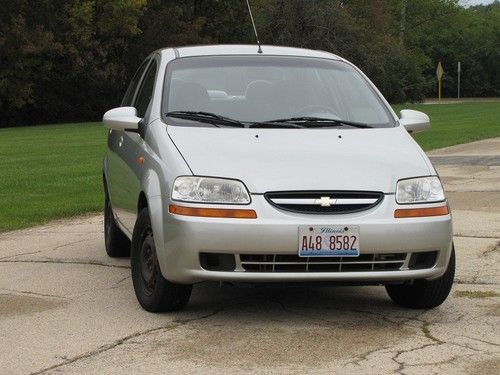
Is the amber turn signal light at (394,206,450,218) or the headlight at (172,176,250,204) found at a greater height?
the headlight at (172,176,250,204)

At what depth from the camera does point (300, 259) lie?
19.1 feet

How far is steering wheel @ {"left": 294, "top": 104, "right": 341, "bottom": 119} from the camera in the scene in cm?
701

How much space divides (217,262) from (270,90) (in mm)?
1635

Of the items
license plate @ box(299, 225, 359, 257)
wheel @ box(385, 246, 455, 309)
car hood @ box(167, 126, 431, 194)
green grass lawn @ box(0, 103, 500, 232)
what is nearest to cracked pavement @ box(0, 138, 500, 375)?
wheel @ box(385, 246, 455, 309)

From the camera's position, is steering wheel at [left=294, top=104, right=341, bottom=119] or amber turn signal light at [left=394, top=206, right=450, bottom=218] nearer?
amber turn signal light at [left=394, top=206, right=450, bottom=218]

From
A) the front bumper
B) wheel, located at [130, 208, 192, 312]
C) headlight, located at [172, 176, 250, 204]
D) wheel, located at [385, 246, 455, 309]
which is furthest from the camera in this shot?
wheel, located at [385, 246, 455, 309]

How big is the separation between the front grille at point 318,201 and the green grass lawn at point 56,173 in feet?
18.0

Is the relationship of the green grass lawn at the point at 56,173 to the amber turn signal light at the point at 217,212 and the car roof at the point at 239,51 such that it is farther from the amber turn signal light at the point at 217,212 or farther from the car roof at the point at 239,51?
the amber turn signal light at the point at 217,212

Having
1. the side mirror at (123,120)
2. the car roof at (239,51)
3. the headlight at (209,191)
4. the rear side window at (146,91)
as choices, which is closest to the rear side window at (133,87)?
the rear side window at (146,91)

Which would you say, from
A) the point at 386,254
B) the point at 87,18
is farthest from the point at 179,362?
the point at 87,18

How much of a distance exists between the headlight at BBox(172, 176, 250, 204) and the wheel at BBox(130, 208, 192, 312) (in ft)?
1.38

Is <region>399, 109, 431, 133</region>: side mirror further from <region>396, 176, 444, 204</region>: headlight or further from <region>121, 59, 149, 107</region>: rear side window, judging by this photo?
<region>121, 59, 149, 107</region>: rear side window

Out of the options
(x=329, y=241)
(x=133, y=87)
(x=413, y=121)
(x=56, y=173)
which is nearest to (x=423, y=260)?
(x=329, y=241)

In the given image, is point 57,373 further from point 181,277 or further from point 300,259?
point 300,259
